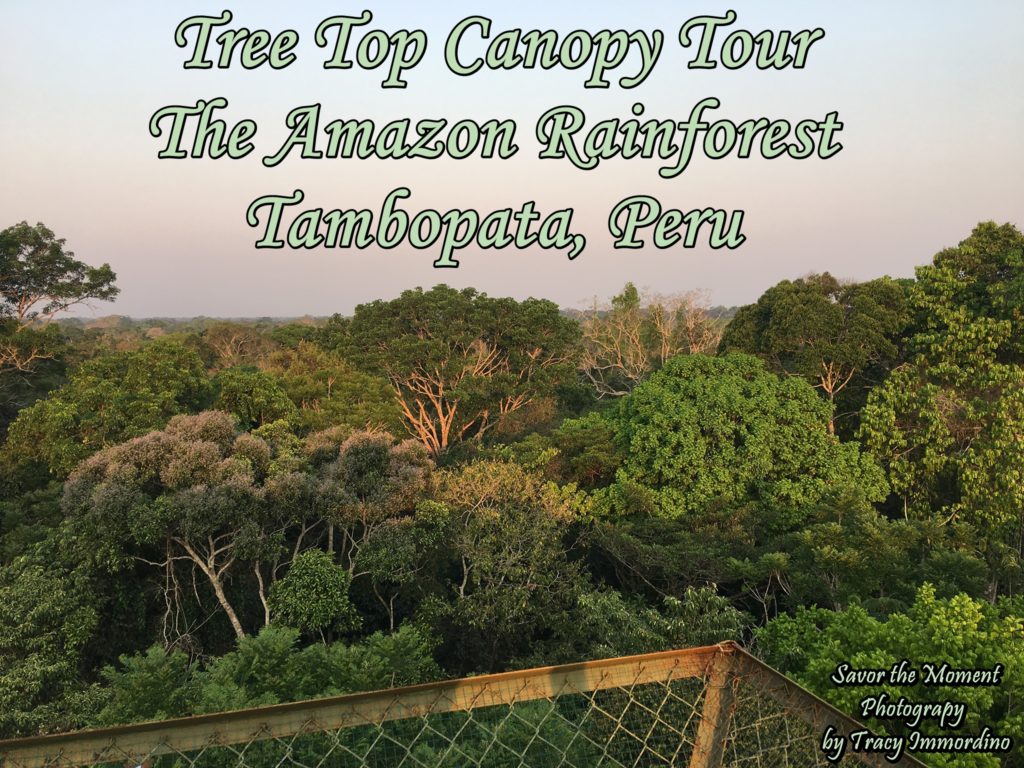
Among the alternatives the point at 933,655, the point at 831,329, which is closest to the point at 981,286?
the point at 831,329

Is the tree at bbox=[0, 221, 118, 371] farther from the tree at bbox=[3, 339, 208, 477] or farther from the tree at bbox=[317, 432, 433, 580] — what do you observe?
the tree at bbox=[317, 432, 433, 580]

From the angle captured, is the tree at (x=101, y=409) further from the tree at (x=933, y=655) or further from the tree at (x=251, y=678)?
the tree at (x=933, y=655)

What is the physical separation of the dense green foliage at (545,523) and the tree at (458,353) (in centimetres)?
354

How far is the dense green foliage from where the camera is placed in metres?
6.23

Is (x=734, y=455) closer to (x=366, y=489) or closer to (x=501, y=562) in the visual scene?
(x=501, y=562)

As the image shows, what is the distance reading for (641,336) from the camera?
24.6 meters

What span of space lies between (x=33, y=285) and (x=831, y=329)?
19.5 metres

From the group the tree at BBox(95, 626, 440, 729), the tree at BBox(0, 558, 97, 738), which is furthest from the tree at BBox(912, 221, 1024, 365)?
the tree at BBox(0, 558, 97, 738)

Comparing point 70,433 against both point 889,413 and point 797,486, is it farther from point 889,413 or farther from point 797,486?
point 889,413

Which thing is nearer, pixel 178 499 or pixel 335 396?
pixel 178 499

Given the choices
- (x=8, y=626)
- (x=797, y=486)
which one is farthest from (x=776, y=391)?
(x=8, y=626)

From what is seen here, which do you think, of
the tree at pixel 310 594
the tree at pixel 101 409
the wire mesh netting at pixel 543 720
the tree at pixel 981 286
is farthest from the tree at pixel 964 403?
the tree at pixel 101 409

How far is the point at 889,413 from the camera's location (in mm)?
11172

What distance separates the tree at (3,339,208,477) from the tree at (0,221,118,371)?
4505mm
